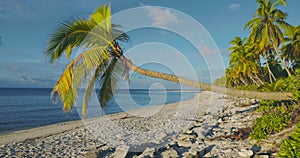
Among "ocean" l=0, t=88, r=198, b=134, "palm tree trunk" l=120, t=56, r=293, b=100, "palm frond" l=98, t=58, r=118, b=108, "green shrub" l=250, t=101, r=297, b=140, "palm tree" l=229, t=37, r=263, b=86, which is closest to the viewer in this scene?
"palm tree trunk" l=120, t=56, r=293, b=100

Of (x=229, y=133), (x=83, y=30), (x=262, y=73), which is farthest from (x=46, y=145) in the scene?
(x=262, y=73)

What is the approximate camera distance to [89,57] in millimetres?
4051

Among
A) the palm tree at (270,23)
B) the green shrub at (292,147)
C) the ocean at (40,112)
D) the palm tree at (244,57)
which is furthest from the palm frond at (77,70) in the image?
the palm tree at (244,57)

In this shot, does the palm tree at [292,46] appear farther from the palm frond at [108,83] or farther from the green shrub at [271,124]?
the palm frond at [108,83]

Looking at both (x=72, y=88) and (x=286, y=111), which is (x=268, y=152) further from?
(x=72, y=88)

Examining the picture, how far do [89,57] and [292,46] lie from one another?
22.5 metres

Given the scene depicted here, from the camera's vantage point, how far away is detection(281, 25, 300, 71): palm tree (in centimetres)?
1897

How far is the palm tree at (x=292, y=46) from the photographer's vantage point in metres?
19.0

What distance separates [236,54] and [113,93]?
26.2m

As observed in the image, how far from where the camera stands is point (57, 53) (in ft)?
13.8

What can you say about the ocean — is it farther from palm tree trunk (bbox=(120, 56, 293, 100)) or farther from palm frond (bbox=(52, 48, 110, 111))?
palm tree trunk (bbox=(120, 56, 293, 100))

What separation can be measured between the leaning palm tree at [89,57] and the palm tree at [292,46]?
58.5ft

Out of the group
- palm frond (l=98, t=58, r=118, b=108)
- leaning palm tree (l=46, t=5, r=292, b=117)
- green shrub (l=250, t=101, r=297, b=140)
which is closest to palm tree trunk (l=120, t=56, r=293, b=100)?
leaning palm tree (l=46, t=5, r=292, b=117)

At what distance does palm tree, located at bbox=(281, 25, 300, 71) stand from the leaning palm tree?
17.8 metres
